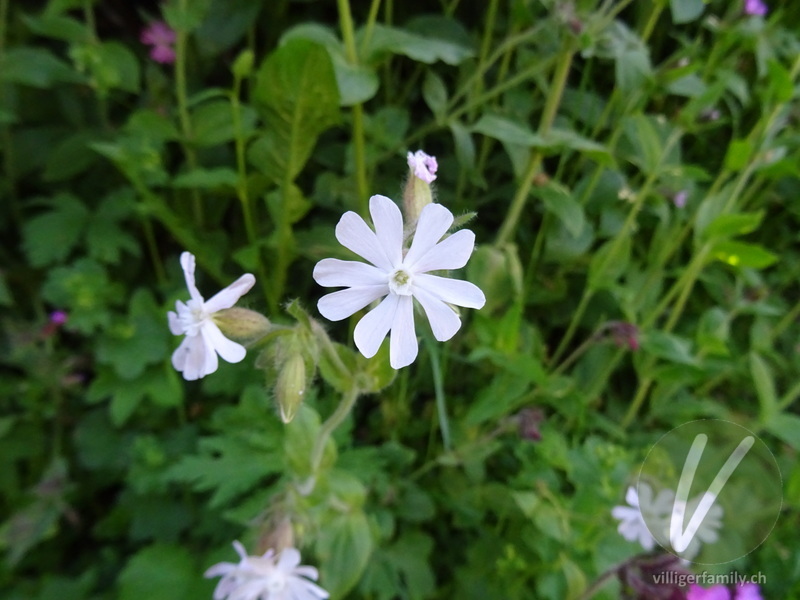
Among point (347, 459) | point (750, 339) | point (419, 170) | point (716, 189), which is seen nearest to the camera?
point (419, 170)

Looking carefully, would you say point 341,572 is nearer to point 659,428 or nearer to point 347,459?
point 347,459

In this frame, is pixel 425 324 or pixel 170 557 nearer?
pixel 425 324

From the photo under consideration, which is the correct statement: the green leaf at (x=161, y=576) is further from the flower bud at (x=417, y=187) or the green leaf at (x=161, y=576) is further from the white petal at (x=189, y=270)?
the flower bud at (x=417, y=187)

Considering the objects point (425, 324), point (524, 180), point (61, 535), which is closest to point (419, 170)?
point (425, 324)

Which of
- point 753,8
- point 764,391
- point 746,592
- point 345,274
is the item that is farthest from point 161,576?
point 753,8

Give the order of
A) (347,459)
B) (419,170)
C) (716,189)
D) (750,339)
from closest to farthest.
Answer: (419,170)
(347,459)
(716,189)
(750,339)

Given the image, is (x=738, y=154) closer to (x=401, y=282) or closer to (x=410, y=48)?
(x=410, y=48)

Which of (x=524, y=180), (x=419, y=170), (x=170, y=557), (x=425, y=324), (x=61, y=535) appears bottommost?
(x=61, y=535)

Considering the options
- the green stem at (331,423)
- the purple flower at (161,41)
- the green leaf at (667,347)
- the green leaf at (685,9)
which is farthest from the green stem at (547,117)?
the purple flower at (161,41)
